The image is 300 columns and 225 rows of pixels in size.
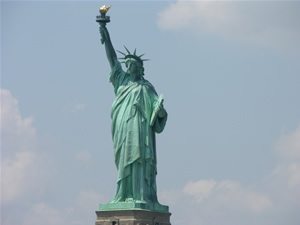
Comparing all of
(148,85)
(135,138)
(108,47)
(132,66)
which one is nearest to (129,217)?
(135,138)

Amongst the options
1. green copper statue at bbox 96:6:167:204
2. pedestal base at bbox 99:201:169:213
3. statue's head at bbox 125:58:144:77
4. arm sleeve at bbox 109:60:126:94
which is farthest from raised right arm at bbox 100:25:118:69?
pedestal base at bbox 99:201:169:213

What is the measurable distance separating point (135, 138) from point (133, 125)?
58 cm

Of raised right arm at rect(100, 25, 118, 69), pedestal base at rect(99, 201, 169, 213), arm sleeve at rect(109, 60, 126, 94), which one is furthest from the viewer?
arm sleeve at rect(109, 60, 126, 94)

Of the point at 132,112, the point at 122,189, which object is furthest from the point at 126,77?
the point at 122,189

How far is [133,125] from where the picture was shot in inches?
1671

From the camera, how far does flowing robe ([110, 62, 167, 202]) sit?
138ft

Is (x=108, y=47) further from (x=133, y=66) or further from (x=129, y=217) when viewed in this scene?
(x=129, y=217)

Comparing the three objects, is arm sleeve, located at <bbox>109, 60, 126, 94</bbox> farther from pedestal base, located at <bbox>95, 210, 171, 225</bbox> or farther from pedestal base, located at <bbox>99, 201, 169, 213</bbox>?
pedestal base, located at <bbox>95, 210, 171, 225</bbox>

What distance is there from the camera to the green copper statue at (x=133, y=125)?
138ft

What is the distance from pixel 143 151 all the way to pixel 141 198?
2.01 m

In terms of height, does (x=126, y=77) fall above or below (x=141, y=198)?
above

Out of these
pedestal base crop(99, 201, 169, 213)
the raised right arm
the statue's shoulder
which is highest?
the raised right arm

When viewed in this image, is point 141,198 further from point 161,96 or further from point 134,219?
point 161,96

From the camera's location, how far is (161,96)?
1677 inches
